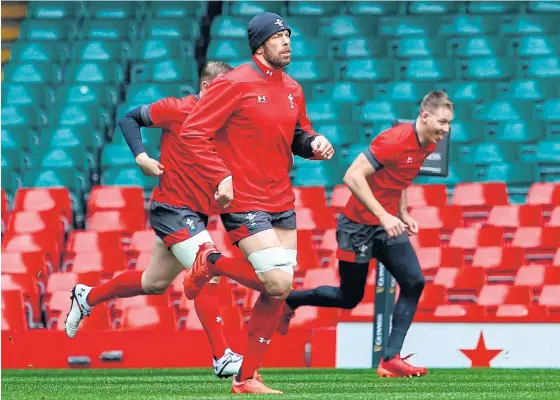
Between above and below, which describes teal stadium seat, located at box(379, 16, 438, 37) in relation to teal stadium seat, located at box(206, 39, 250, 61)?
above

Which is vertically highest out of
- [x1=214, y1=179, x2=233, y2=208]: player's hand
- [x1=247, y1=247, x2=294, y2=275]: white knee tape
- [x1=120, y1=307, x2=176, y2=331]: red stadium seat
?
[x1=214, y1=179, x2=233, y2=208]: player's hand

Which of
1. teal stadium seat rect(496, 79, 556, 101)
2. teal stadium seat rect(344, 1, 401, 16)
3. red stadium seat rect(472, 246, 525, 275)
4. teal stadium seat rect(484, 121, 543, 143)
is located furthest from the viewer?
teal stadium seat rect(344, 1, 401, 16)

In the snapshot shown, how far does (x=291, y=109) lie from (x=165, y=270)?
6.61ft

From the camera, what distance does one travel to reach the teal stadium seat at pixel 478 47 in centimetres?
1555

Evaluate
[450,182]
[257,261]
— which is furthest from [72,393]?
[450,182]

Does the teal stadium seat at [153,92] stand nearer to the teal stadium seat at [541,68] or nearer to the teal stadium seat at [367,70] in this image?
the teal stadium seat at [367,70]

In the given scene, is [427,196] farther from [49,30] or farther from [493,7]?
[49,30]

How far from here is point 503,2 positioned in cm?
1630

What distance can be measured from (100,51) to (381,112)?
11.0 ft

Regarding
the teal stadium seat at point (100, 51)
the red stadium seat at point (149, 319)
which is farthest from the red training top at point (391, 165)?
the teal stadium seat at point (100, 51)

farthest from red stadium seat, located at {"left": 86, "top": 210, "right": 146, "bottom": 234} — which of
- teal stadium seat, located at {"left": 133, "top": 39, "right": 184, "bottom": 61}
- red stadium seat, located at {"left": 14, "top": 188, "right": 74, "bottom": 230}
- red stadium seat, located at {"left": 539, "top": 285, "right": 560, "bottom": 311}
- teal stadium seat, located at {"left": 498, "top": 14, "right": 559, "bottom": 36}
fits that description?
teal stadium seat, located at {"left": 498, "top": 14, "right": 559, "bottom": 36}

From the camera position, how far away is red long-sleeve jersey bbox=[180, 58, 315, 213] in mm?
7086

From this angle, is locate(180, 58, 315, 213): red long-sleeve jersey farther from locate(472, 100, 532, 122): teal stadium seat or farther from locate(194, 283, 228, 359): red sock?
locate(472, 100, 532, 122): teal stadium seat

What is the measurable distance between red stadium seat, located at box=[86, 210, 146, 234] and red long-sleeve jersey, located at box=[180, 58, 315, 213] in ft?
21.2
